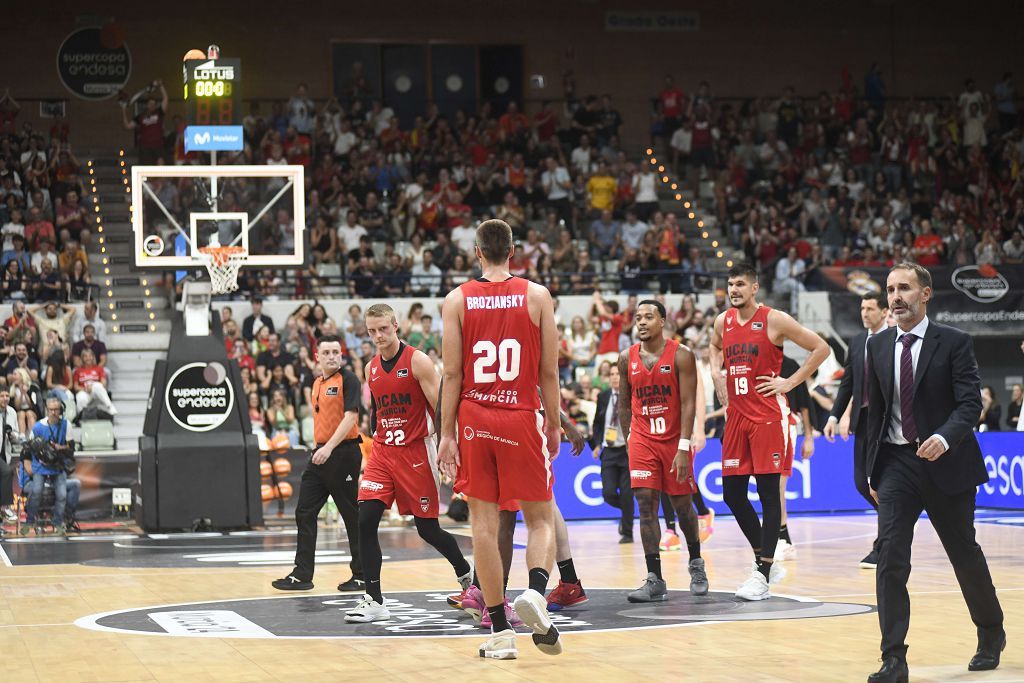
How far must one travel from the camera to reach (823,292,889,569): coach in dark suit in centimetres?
831

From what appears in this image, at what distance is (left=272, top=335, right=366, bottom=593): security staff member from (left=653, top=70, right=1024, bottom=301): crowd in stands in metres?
16.9

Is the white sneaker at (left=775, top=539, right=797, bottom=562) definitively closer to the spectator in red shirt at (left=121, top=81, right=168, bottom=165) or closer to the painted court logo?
the painted court logo

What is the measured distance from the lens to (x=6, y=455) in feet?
58.1

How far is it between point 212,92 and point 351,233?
822 cm

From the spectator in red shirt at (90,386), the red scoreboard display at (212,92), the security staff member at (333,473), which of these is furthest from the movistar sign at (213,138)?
the security staff member at (333,473)

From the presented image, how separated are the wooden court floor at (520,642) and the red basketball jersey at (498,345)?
1.39 metres

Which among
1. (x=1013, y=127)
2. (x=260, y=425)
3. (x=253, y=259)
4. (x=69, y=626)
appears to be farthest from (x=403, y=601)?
(x=1013, y=127)

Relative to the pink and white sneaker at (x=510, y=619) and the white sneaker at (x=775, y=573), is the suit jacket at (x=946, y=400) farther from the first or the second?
the white sneaker at (x=775, y=573)

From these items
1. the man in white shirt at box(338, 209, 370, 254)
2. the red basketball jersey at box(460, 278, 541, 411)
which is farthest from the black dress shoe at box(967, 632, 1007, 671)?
the man in white shirt at box(338, 209, 370, 254)

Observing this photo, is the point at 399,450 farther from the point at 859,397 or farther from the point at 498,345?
the point at 859,397

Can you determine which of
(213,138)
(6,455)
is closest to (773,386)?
(213,138)

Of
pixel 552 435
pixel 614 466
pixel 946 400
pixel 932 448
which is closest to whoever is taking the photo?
pixel 932 448

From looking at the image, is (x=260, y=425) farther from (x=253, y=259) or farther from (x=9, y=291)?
(x=9, y=291)

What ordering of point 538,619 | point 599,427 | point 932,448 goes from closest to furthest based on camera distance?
point 932,448 → point 538,619 → point 599,427
